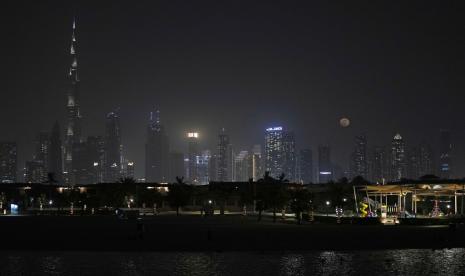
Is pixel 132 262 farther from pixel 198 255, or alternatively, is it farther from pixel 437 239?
pixel 437 239

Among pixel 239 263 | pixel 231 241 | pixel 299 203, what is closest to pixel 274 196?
pixel 299 203

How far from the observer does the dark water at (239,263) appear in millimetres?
25297

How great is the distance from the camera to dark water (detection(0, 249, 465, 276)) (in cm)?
2530

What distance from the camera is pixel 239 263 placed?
28.1 m

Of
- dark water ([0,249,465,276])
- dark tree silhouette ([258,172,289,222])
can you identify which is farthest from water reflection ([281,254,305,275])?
dark tree silhouette ([258,172,289,222])

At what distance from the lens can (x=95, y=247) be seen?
3522 cm

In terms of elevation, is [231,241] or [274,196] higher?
[274,196]

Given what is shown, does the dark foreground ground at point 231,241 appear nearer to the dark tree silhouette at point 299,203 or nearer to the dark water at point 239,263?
the dark water at point 239,263

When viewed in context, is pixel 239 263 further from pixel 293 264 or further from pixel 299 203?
pixel 299 203

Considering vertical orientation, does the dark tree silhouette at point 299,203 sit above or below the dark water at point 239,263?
above

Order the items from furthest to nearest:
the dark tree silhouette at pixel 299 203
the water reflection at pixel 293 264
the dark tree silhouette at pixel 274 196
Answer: the dark tree silhouette at pixel 274 196
the dark tree silhouette at pixel 299 203
the water reflection at pixel 293 264

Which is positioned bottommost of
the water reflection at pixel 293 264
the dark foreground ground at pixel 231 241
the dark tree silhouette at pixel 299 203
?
the water reflection at pixel 293 264

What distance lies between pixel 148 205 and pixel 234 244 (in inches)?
3163

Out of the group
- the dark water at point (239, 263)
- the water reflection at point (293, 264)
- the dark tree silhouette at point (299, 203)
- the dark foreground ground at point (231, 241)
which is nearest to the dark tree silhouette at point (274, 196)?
the dark tree silhouette at point (299, 203)
